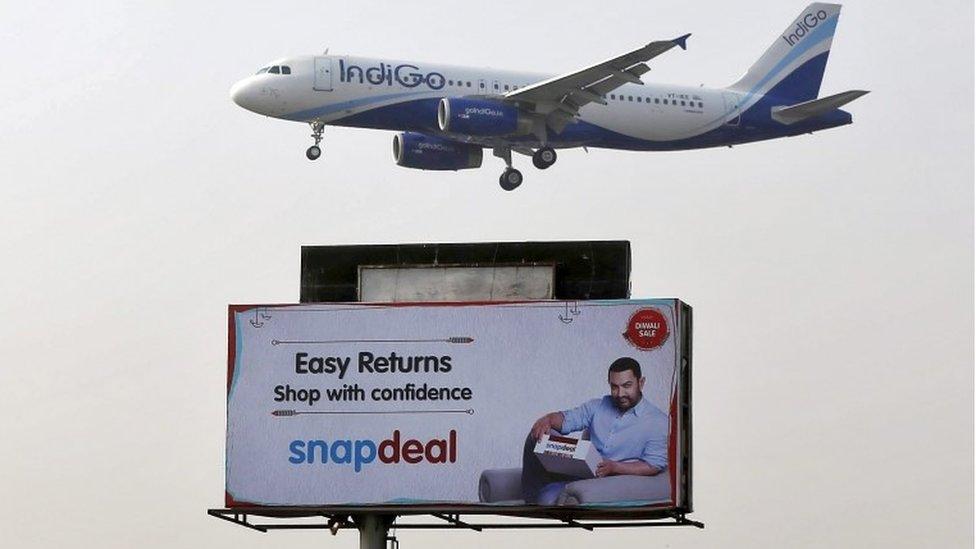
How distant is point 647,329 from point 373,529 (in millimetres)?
6601

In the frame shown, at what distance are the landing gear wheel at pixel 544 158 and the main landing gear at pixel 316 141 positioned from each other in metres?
7.03

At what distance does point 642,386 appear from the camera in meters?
42.5

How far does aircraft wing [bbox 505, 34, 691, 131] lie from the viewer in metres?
65.1

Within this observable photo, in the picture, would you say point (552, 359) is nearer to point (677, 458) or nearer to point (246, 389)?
point (677, 458)

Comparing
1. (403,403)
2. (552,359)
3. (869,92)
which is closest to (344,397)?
(403,403)

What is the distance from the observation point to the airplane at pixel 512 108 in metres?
68.2

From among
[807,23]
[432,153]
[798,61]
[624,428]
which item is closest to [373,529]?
[624,428]

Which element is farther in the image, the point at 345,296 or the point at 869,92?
the point at 869,92

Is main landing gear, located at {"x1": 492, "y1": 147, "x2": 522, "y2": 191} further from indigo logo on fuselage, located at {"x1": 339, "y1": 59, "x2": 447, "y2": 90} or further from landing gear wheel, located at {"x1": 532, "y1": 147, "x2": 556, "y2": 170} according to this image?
indigo logo on fuselage, located at {"x1": 339, "y1": 59, "x2": 447, "y2": 90}

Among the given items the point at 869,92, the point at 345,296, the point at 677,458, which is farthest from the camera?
the point at 869,92

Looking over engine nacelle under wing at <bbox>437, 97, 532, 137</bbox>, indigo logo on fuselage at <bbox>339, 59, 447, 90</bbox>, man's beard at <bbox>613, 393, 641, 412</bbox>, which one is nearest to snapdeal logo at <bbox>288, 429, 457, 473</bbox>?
man's beard at <bbox>613, 393, 641, 412</bbox>

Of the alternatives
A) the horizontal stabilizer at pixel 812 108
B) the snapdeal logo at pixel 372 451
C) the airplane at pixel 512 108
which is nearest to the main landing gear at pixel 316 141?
the airplane at pixel 512 108

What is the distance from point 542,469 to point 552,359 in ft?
7.50

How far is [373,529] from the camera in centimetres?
4322
